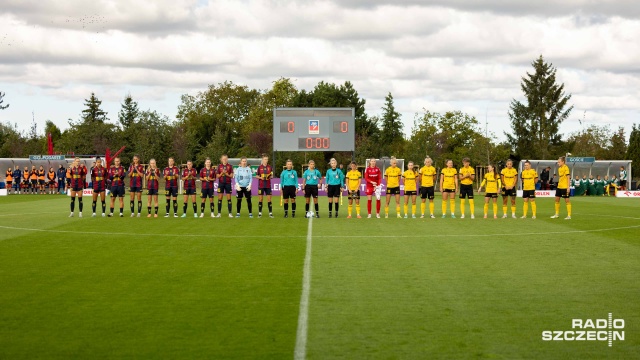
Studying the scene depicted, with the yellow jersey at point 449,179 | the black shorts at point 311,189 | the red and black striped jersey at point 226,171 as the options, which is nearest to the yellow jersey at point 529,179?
the yellow jersey at point 449,179

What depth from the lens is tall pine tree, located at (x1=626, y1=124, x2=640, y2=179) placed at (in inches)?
2948

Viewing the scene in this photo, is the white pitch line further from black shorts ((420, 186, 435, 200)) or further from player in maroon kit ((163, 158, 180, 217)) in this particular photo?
player in maroon kit ((163, 158, 180, 217))

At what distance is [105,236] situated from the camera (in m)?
20.1

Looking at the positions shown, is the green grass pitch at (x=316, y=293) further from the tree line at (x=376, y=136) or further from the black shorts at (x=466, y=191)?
the tree line at (x=376, y=136)

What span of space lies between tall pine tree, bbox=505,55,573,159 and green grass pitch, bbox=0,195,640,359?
62.6 m

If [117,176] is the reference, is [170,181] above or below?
below

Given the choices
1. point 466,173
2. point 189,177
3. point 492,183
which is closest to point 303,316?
point 466,173

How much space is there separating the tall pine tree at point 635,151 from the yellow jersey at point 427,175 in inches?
2109

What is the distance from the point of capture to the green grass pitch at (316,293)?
8352 millimetres

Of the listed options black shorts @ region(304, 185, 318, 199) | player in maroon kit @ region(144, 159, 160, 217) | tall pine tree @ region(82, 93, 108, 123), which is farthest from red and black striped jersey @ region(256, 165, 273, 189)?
tall pine tree @ region(82, 93, 108, 123)

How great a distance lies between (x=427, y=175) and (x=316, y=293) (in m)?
17.0

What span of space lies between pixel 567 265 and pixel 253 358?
8.66 meters

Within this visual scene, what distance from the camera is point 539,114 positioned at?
82500 millimetres

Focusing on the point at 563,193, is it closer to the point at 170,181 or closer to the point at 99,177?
the point at 170,181
